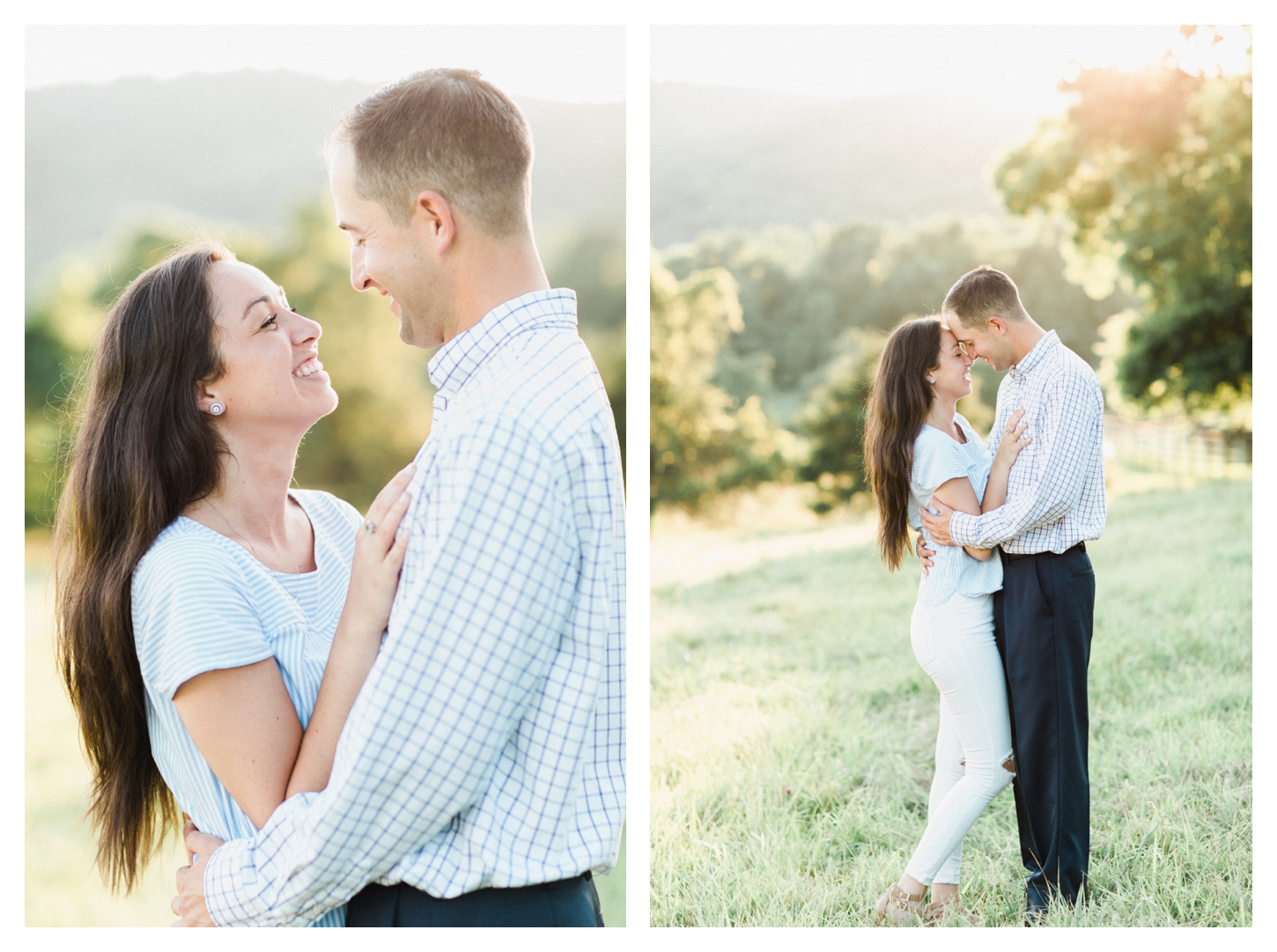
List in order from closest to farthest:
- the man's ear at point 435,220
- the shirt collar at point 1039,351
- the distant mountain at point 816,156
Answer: the man's ear at point 435,220
the shirt collar at point 1039,351
the distant mountain at point 816,156

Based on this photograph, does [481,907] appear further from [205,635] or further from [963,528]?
[963,528]

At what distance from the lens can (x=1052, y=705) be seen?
2.18 metres

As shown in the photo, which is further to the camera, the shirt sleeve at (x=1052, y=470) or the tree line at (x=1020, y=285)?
the tree line at (x=1020, y=285)

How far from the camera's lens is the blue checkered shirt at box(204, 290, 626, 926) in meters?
1.05

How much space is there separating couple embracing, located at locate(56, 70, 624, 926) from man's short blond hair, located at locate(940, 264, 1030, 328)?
4.33 feet

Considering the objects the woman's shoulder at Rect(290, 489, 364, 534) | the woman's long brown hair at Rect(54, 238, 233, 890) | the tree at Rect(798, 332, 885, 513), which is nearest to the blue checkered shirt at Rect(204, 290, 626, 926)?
the woman's long brown hair at Rect(54, 238, 233, 890)

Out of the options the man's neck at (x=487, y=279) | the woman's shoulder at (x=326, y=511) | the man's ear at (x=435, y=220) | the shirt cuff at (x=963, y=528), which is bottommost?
the shirt cuff at (x=963, y=528)

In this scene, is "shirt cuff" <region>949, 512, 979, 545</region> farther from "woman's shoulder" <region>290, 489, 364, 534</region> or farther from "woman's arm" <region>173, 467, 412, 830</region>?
"woman's arm" <region>173, 467, 412, 830</region>

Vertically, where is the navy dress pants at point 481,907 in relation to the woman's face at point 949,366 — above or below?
below

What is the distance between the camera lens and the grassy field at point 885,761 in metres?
2.50

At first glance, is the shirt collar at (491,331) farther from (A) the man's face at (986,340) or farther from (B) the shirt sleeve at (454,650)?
(A) the man's face at (986,340)

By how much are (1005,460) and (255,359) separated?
1.59 metres

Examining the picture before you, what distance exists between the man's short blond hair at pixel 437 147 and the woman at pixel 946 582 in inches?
53.1

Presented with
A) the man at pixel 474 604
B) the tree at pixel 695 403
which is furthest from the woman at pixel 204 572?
the tree at pixel 695 403
